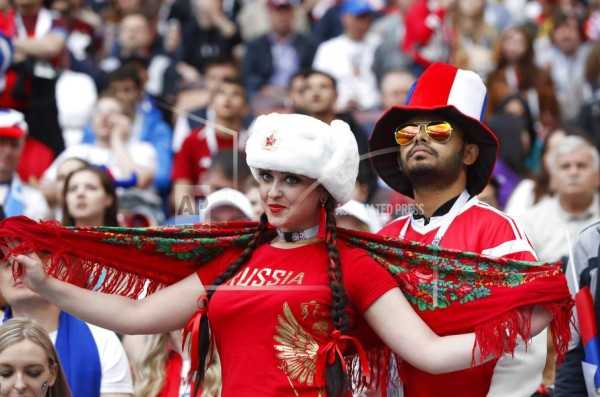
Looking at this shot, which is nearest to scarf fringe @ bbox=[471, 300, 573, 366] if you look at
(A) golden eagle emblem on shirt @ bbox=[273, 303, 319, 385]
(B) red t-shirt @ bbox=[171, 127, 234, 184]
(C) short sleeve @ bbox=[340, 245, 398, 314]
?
(C) short sleeve @ bbox=[340, 245, 398, 314]

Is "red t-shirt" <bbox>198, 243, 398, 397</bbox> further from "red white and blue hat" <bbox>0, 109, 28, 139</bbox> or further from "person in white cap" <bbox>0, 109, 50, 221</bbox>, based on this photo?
"red white and blue hat" <bbox>0, 109, 28, 139</bbox>

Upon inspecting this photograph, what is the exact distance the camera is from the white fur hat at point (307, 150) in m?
4.29

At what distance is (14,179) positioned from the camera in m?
7.82

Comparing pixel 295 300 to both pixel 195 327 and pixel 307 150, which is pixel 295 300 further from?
pixel 307 150

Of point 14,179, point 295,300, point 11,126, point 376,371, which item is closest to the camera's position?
point 295,300

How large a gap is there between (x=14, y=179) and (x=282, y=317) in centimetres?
401

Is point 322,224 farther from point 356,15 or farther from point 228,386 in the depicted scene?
point 356,15

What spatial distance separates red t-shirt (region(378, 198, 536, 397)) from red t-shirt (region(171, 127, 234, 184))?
3.66 m

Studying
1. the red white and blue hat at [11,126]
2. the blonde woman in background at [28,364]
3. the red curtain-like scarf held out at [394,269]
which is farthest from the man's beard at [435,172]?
the red white and blue hat at [11,126]

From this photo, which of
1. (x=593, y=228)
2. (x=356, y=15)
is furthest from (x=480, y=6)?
(x=593, y=228)

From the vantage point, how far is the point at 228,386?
4379 millimetres

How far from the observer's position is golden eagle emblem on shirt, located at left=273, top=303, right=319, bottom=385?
14.1ft

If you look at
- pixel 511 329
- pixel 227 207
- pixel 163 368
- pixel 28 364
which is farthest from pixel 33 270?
pixel 227 207

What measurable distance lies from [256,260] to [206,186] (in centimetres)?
291
